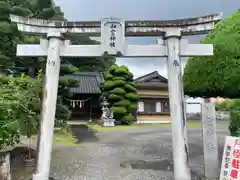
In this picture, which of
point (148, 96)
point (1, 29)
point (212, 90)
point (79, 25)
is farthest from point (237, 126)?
point (148, 96)

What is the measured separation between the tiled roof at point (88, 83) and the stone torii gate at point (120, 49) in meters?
16.2

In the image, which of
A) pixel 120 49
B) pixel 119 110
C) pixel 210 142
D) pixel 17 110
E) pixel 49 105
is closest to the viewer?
pixel 49 105

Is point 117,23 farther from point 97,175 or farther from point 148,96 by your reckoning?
point 148,96

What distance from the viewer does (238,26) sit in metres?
5.91

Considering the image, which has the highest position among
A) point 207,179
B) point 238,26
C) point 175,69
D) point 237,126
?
point 238,26

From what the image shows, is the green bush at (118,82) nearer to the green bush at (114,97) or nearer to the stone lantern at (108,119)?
the green bush at (114,97)

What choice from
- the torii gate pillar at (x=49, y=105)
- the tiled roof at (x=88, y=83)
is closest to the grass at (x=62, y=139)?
the torii gate pillar at (x=49, y=105)

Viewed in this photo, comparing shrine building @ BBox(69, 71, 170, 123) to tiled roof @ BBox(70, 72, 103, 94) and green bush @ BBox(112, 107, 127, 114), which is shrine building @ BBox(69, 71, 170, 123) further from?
green bush @ BBox(112, 107, 127, 114)

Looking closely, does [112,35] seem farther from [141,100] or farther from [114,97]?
[141,100]

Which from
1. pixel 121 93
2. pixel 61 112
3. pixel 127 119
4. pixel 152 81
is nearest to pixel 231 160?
pixel 61 112

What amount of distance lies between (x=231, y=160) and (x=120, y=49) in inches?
130

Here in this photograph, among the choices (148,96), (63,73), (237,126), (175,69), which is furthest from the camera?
(148,96)

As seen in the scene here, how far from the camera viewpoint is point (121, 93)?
1942cm

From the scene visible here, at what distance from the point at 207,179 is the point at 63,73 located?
1055cm
